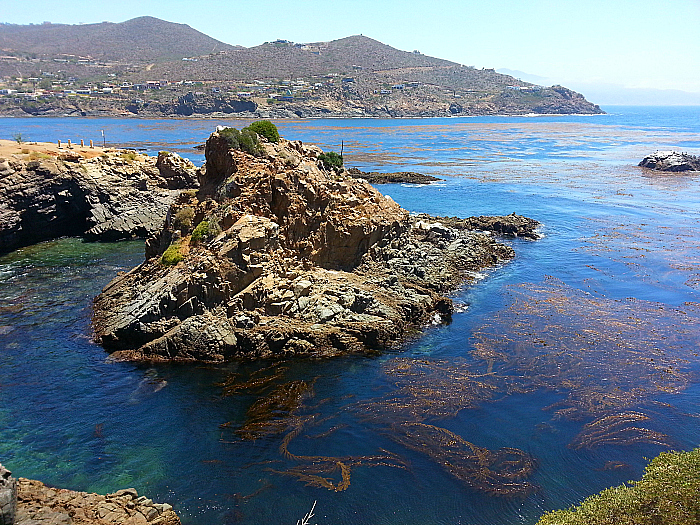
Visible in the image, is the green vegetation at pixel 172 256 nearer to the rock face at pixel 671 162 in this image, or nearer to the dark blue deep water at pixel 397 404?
the dark blue deep water at pixel 397 404

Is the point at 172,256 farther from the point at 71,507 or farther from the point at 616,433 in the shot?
the point at 616,433

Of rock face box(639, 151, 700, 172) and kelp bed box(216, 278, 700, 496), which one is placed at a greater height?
rock face box(639, 151, 700, 172)

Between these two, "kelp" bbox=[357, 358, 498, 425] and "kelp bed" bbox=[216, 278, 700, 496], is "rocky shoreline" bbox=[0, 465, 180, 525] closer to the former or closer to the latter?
"kelp bed" bbox=[216, 278, 700, 496]

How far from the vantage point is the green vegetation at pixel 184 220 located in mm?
33656

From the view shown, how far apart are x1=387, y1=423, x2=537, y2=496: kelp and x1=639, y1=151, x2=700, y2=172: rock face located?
91920 millimetres

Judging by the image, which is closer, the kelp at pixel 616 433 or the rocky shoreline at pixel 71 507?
the rocky shoreline at pixel 71 507

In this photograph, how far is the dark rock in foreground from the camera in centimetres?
8094

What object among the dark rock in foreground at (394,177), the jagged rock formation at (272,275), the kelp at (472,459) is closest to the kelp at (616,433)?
the kelp at (472,459)

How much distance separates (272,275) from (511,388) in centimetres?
1359

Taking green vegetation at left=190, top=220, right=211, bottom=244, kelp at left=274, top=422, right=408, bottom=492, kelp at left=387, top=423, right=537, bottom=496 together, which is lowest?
kelp at left=274, top=422, right=408, bottom=492

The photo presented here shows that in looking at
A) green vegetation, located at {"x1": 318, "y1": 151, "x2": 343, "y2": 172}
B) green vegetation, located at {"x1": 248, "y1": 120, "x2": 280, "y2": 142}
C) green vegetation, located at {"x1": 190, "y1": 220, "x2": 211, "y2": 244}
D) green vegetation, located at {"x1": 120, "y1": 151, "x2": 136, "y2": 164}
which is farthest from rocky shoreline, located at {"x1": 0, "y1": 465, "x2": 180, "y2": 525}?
green vegetation, located at {"x1": 120, "y1": 151, "x2": 136, "y2": 164}

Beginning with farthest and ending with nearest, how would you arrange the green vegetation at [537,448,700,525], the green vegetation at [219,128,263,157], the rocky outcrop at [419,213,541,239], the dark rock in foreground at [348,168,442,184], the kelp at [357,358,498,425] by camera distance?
the dark rock in foreground at [348,168,442,184], the rocky outcrop at [419,213,541,239], the green vegetation at [219,128,263,157], the kelp at [357,358,498,425], the green vegetation at [537,448,700,525]

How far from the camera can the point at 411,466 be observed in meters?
19.9

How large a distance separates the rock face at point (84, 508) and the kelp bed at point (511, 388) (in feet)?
15.3
